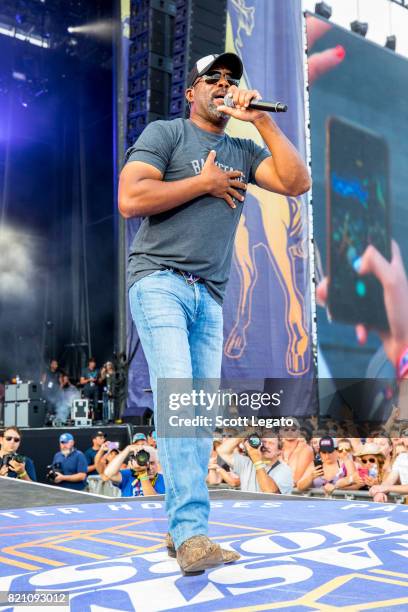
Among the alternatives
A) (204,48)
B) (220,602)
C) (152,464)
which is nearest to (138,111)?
(204,48)

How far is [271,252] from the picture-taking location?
11.0 meters

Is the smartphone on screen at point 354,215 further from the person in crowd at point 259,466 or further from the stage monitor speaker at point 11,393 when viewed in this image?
the person in crowd at point 259,466

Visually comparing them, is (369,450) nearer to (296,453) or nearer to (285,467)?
(296,453)

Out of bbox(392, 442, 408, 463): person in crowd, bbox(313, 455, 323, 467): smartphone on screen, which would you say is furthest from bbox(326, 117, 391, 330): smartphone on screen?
bbox(392, 442, 408, 463): person in crowd

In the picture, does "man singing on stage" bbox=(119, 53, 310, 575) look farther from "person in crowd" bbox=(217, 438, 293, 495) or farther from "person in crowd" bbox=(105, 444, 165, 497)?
"person in crowd" bbox=(105, 444, 165, 497)

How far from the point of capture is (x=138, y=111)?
10055mm

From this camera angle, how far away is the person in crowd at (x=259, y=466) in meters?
4.27

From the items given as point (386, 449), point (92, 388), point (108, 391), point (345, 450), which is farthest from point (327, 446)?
point (92, 388)

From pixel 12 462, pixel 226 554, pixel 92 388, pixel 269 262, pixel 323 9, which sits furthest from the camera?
pixel 323 9

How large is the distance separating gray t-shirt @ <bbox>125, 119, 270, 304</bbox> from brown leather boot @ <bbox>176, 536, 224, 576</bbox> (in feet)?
2.20

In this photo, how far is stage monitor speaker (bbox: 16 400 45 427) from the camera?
31.0ft

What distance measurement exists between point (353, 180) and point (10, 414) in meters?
7.41

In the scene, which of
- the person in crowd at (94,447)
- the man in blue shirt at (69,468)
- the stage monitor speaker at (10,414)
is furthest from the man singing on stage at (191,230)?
the stage monitor speaker at (10,414)

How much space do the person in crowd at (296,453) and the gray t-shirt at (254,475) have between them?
1.01 feet
